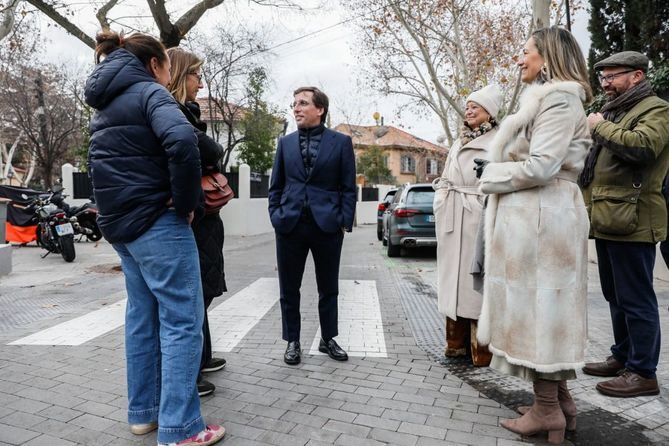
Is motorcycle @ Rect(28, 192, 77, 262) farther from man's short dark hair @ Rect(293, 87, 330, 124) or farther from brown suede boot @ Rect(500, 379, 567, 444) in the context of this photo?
brown suede boot @ Rect(500, 379, 567, 444)

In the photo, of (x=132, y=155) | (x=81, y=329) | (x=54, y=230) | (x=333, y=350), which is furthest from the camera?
(x=54, y=230)

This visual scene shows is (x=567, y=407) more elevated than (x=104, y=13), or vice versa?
(x=104, y=13)

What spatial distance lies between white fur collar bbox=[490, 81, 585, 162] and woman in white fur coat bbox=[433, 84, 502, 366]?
42.1 inches

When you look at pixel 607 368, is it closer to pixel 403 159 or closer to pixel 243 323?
pixel 243 323

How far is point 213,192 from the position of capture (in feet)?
10.1

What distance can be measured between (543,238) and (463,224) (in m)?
1.33

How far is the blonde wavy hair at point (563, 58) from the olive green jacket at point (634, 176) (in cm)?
51

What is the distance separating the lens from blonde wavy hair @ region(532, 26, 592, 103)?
255cm

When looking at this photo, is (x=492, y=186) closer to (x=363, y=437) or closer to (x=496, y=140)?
(x=496, y=140)

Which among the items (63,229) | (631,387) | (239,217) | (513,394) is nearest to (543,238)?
(513,394)

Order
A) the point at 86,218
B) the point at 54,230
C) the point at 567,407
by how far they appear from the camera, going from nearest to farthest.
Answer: the point at 567,407, the point at 54,230, the point at 86,218

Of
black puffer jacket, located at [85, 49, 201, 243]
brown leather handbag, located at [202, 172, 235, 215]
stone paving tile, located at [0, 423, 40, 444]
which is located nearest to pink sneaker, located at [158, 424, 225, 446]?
stone paving tile, located at [0, 423, 40, 444]

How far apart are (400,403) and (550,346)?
102 centimetres

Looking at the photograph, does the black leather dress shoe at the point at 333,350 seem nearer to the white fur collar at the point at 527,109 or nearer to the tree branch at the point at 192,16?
the white fur collar at the point at 527,109
